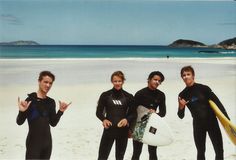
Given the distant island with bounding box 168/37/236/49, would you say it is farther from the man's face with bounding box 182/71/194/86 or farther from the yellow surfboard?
the yellow surfboard

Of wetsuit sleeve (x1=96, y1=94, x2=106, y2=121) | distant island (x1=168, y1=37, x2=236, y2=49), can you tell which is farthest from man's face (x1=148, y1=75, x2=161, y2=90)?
distant island (x1=168, y1=37, x2=236, y2=49)

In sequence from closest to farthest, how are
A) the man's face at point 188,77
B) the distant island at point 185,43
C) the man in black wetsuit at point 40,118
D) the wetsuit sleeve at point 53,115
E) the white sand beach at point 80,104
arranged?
the man in black wetsuit at point 40,118 → the wetsuit sleeve at point 53,115 → the man's face at point 188,77 → the white sand beach at point 80,104 → the distant island at point 185,43

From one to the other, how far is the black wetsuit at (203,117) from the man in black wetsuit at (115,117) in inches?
27.1

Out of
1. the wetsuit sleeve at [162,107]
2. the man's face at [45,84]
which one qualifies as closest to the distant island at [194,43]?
the man's face at [45,84]

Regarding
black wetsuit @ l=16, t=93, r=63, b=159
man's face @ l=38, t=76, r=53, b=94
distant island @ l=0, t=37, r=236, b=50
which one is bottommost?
black wetsuit @ l=16, t=93, r=63, b=159

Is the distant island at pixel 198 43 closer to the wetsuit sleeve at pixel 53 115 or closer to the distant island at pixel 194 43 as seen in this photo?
the distant island at pixel 194 43

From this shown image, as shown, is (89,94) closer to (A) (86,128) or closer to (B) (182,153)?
(A) (86,128)

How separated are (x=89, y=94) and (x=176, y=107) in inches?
47.5

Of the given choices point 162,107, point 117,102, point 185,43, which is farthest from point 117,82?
point 185,43

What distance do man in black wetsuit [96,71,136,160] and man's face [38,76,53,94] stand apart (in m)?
0.62

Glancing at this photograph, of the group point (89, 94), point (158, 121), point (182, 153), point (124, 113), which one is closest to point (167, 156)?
point (182, 153)

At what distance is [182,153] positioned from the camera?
4.62 metres

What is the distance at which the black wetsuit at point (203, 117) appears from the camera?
14.2 ft

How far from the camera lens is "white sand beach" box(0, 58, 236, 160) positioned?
14.9ft
